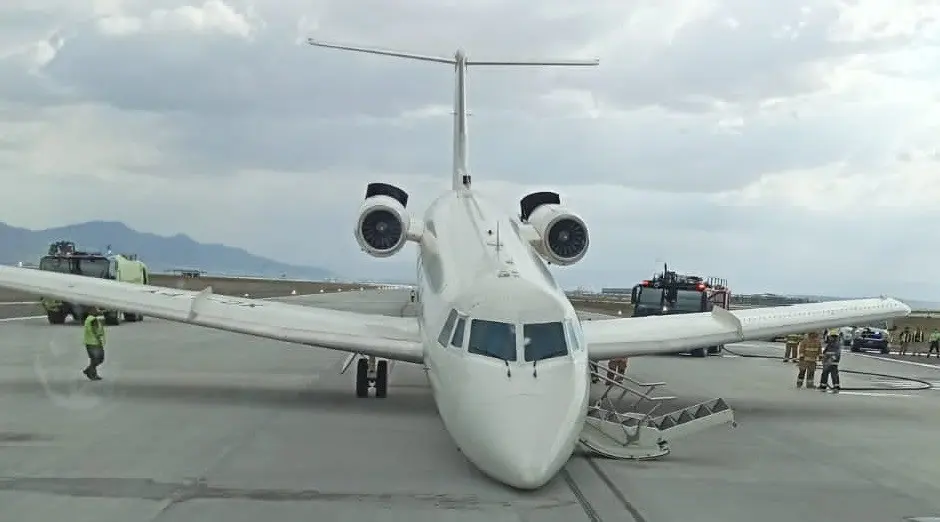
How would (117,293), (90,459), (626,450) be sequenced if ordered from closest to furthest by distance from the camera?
(90,459) < (626,450) < (117,293)

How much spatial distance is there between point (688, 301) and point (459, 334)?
2520cm

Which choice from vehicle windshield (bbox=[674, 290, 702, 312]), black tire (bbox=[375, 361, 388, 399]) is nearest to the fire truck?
vehicle windshield (bbox=[674, 290, 702, 312])

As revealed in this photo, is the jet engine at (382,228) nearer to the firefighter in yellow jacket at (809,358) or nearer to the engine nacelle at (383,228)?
the engine nacelle at (383,228)

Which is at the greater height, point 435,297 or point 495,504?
point 435,297

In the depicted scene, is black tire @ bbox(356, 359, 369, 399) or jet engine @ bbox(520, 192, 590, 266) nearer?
black tire @ bbox(356, 359, 369, 399)

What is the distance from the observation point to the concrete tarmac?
937 cm

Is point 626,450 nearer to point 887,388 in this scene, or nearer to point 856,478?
point 856,478

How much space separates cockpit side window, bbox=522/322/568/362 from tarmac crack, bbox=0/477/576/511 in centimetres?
219

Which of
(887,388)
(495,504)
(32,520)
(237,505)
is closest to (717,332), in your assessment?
(887,388)

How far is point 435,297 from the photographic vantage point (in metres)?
15.6

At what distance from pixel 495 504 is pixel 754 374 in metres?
19.3

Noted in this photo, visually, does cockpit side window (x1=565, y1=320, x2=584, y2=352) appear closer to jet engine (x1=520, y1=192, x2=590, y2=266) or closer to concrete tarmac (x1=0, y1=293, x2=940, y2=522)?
concrete tarmac (x1=0, y1=293, x2=940, y2=522)

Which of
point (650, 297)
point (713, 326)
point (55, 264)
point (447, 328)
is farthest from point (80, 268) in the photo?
point (447, 328)

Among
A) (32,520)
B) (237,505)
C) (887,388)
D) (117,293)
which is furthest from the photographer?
(887,388)
